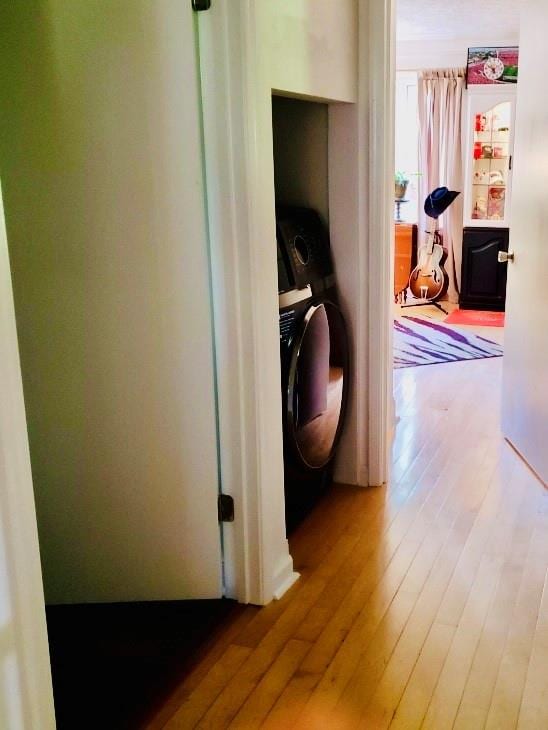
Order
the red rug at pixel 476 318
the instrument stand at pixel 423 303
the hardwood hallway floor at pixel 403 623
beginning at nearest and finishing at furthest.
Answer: the hardwood hallway floor at pixel 403 623
the red rug at pixel 476 318
the instrument stand at pixel 423 303

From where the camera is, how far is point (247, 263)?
6.55ft

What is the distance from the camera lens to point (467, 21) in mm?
5777

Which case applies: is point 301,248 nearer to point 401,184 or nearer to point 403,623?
point 403,623

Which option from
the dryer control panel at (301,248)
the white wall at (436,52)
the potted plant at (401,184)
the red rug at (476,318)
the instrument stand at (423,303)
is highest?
the white wall at (436,52)

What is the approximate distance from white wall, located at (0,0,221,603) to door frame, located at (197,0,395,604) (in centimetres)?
5

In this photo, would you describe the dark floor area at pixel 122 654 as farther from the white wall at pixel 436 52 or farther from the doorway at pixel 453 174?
the white wall at pixel 436 52

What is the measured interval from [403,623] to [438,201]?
523 centimetres

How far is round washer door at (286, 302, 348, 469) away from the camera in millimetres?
2477

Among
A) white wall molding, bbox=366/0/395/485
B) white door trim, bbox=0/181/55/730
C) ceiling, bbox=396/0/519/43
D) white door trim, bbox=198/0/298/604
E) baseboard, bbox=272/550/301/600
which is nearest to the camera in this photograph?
white door trim, bbox=0/181/55/730

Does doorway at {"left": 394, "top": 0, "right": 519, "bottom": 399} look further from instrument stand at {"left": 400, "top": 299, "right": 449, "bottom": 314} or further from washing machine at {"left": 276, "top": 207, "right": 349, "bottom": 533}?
washing machine at {"left": 276, "top": 207, "right": 349, "bottom": 533}

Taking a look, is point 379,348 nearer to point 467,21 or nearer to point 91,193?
point 91,193

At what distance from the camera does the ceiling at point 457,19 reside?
17.0 feet

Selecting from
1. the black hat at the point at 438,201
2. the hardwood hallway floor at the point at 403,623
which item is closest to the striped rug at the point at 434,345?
the black hat at the point at 438,201

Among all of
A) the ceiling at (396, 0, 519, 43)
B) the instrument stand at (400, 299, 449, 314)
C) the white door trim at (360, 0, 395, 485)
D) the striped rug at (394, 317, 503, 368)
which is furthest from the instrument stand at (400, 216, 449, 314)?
the white door trim at (360, 0, 395, 485)
